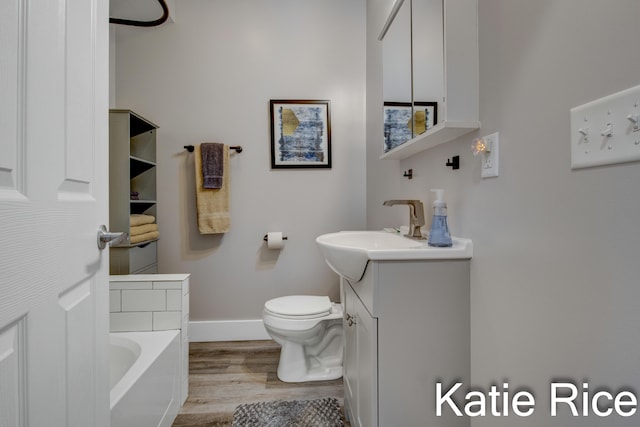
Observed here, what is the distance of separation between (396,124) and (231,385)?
1.74 metres

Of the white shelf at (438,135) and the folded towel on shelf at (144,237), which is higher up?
the white shelf at (438,135)

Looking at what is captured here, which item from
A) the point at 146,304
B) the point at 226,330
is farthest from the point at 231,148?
the point at 226,330

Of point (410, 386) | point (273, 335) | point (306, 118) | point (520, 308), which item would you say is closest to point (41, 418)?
point (410, 386)

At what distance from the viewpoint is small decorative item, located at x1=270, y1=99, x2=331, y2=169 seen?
240 centimetres

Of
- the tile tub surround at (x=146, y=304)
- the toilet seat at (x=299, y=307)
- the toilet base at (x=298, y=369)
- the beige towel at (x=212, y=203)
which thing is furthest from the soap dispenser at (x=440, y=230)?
the beige towel at (x=212, y=203)

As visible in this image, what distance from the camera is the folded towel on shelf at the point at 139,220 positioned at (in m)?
1.90

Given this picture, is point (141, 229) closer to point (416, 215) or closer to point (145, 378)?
point (145, 378)

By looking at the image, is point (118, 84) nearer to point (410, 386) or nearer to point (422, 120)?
point (422, 120)

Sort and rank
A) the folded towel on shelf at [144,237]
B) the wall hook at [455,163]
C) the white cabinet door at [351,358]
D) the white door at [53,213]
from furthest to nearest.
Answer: the folded towel on shelf at [144,237] < the white cabinet door at [351,358] < the wall hook at [455,163] < the white door at [53,213]

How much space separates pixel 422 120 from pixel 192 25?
2.00 metres

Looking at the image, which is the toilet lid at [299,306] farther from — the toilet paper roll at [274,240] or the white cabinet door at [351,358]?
the toilet paper roll at [274,240]

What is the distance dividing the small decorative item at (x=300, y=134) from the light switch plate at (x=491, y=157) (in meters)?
1.52

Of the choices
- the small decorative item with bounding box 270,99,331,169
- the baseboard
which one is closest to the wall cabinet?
the small decorative item with bounding box 270,99,331,169

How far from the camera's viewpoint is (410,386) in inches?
40.7
